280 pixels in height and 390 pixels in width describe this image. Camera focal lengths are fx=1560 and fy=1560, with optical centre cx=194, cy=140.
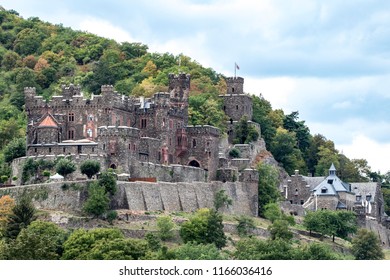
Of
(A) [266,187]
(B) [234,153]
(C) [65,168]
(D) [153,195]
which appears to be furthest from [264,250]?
(B) [234,153]

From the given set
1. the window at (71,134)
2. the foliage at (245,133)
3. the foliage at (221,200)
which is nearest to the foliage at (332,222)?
the foliage at (221,200)

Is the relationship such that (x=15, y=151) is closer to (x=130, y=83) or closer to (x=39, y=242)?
(x=39, y=242)

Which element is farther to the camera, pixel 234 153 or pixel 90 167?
pixel 234 153

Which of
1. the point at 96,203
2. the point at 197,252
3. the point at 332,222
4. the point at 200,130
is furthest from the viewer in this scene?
the point at 332,222

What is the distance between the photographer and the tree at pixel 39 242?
8438cm

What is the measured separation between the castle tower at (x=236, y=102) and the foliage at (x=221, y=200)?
1806 cm

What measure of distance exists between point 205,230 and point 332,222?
1756 centimetres

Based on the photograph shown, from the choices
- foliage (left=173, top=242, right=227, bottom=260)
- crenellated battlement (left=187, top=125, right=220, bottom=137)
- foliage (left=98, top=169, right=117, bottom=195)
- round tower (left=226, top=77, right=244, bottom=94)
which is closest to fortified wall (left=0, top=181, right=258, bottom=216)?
foliage (left=98, top=169, right=117, bottom=195)

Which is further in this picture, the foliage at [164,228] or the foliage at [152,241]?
the foliage at [164,228]

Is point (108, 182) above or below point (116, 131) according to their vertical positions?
below

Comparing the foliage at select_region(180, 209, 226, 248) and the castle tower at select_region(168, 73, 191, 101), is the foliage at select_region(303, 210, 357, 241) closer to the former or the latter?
the castle tower at select_region(168, 73, 191, 101)

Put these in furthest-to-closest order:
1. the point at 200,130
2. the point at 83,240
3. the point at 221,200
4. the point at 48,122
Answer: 1. the point at 200,130
2. the point at 221,200
3. the point at 48,122
4. the point at 83,240

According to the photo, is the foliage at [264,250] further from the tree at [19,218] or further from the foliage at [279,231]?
the tree at [19,218]

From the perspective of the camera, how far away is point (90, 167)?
98812mm
